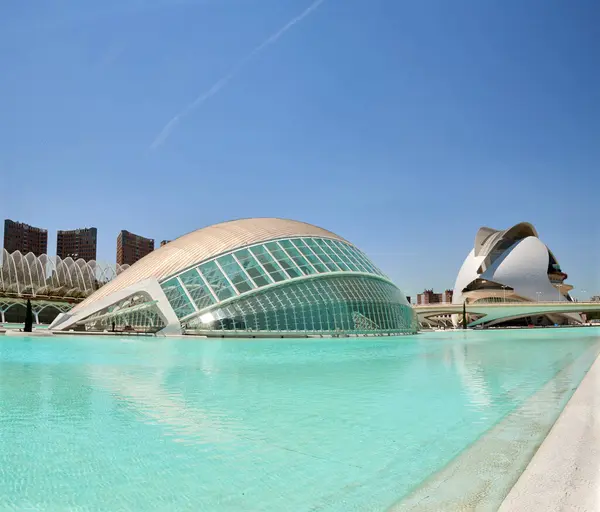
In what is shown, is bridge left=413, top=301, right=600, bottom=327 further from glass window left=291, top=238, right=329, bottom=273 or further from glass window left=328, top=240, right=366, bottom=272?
glass window left=291, top=238, right=329, bottom=273

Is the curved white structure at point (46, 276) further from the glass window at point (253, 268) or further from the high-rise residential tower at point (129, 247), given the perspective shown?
the glass window at point (253, 268)

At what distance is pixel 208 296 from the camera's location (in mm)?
31453

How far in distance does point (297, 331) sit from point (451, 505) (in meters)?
27.8

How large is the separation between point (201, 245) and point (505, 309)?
64.6m

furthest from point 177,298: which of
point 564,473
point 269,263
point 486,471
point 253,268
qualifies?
point 564,473

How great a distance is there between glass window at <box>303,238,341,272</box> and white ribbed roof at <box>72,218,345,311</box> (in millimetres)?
1203

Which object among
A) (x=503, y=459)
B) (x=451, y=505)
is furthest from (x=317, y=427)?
(x=451, y=505)

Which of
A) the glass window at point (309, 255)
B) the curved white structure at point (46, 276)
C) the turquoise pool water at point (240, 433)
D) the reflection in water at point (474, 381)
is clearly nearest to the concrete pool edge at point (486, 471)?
the turquoise pool water at point (240, 433)

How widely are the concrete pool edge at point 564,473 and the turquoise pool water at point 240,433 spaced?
1.75 ft

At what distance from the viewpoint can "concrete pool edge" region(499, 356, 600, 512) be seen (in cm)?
349

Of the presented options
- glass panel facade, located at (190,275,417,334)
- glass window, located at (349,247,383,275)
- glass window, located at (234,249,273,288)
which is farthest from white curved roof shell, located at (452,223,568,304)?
glass window, located at (234,249,273,288)

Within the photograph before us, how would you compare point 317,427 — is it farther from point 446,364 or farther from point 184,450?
point 446,364

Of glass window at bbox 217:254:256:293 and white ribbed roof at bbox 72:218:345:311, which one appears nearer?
glass window at bbox 217:254:256:293

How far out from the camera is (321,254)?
121 feet
